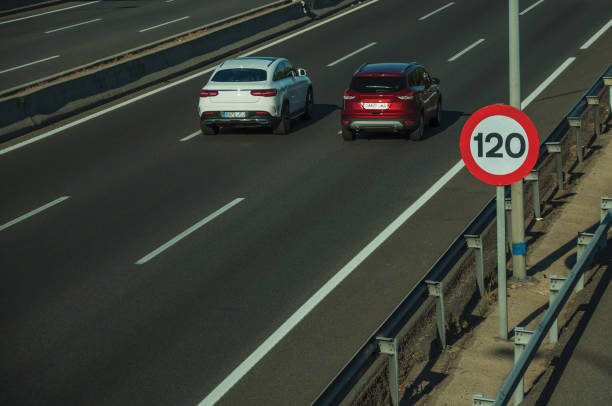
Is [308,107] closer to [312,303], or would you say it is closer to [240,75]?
[240,75]

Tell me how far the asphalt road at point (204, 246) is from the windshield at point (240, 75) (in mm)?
1398

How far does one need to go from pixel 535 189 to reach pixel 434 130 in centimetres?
788

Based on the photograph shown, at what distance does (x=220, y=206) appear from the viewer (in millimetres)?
15570

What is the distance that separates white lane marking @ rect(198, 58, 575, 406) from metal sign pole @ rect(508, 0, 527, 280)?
88.8 inches

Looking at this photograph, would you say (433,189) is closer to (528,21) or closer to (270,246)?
(270,246)

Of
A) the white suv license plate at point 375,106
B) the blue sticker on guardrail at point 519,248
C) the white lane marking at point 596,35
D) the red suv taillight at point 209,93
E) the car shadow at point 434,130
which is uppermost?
the red suv taillight at point 209,93

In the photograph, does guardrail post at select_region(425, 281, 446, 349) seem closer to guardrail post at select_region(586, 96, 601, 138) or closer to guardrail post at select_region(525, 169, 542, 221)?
guardrail post at select_region(525, 169, 542, 221)

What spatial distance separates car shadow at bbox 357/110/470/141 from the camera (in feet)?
69.9

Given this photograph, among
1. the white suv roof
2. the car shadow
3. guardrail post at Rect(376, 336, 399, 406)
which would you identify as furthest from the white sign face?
the white suv roof

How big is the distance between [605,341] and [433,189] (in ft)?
24.2

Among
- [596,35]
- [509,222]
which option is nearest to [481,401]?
[509,222]

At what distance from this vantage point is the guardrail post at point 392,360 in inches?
306

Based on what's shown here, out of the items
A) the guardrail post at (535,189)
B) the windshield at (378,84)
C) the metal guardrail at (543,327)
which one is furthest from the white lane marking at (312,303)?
the windshield at (378,84)

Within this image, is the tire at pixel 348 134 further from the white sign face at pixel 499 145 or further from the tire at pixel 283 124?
the white sign face at pixel 499 145
